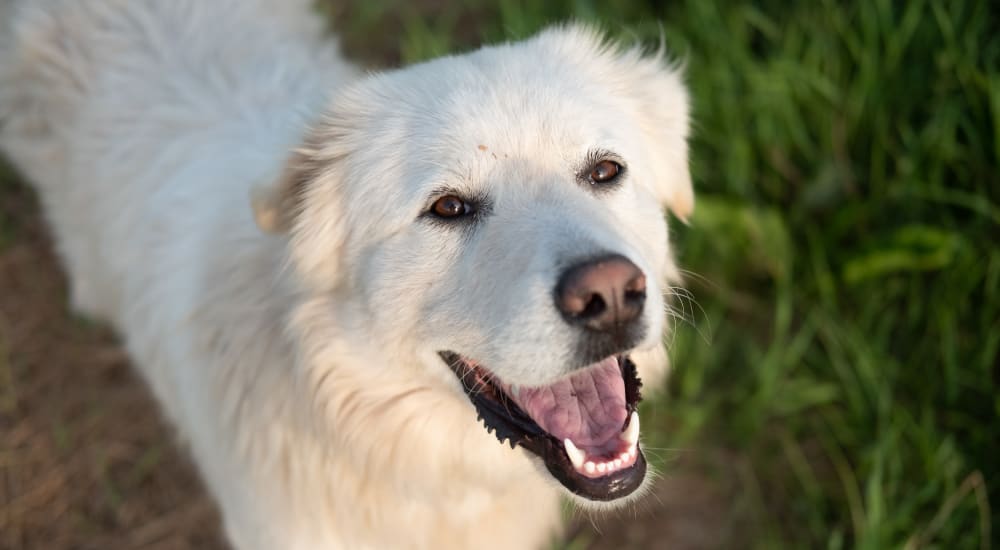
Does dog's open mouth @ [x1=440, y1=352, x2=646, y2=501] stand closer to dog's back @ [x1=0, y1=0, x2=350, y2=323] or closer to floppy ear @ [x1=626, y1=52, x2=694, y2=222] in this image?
floppy ear @ [x1=626, y1=52, x2=694, y2=222]

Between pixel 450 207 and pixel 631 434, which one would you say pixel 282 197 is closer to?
pixel 450 207

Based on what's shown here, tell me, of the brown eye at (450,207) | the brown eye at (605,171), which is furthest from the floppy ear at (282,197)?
the brown eye at (605,171)

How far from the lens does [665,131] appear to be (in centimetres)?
230

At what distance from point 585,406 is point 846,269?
69.7 inches

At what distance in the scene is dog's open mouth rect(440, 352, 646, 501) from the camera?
190 cm

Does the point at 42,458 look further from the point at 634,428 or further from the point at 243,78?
the point at 634,428

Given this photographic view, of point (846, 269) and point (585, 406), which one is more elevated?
point (585, 406)

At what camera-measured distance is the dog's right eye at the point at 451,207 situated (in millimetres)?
1934

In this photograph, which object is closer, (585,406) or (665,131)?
(585,406)

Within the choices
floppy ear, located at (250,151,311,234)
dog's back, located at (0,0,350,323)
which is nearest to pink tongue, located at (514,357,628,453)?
floppy ear, located at (250,151,311,234)

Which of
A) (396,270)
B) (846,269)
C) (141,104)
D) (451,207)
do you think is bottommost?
(846,269)

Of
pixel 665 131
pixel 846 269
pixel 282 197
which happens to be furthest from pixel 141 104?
pixel 846 269

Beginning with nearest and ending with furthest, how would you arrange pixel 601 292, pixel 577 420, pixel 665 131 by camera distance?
pixel 601 292 < pixel 577 420 < pixel 665 131

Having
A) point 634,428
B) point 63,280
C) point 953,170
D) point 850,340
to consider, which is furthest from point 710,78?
point 63,280
